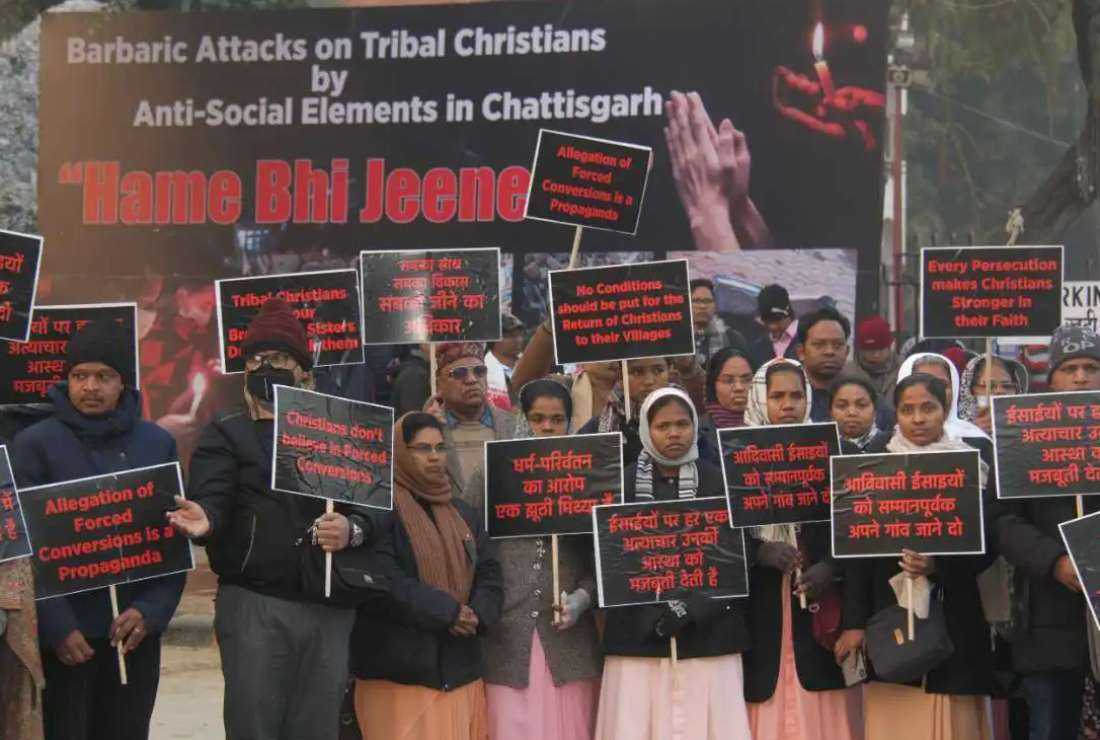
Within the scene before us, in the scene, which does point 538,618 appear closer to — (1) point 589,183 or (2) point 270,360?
(2) point 270,360

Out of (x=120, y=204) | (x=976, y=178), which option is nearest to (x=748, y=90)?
(x=120, y=204)

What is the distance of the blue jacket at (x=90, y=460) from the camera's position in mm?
6676

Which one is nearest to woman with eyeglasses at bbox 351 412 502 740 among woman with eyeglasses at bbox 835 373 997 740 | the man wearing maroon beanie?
woman with eyeglasses at bbox 835 373 997 740

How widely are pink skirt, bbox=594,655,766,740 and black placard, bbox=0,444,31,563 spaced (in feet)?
7.10

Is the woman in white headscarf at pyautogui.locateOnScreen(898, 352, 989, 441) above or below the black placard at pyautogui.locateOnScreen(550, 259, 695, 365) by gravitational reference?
below

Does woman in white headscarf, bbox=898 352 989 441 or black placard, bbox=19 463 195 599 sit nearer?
black placard, bbox=19 463 195 599

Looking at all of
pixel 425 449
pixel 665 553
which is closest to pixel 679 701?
pixel 665 553

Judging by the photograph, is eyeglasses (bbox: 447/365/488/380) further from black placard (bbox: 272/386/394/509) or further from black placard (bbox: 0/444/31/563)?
black placard (bbox: 0/444/31/563)

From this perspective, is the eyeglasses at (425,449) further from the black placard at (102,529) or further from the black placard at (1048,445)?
the black placard at (1048,445)

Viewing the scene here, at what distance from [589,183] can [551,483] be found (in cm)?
212

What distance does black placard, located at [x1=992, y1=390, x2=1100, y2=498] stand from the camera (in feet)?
21.3

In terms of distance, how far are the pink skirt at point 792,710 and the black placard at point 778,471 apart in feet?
1.07

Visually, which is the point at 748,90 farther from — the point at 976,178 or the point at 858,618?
the point at 976,178

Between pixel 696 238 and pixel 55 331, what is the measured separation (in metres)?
6.54
